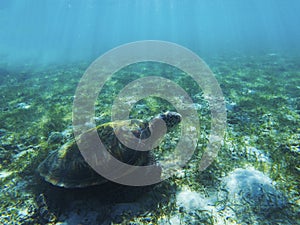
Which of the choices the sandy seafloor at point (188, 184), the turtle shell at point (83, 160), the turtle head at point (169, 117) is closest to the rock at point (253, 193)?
the sandy seafloor at point (188, 184)

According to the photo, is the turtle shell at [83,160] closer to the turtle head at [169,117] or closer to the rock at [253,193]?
the turtle head at [169,117]

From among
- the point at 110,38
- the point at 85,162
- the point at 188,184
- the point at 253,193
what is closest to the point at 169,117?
the point at 188,184

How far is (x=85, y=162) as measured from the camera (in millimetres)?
3684

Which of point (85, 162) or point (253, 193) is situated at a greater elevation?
point (85, 162)

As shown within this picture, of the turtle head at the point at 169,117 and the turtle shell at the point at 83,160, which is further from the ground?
the turtle head at the point at 169,117

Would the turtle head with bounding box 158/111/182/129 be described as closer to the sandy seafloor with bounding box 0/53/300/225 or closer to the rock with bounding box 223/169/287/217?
the sandy seafloor with bounding box 0/53/300/225

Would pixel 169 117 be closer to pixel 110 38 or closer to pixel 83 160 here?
pixel 83 160

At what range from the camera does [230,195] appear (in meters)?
3.80

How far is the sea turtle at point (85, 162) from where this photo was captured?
3.60m

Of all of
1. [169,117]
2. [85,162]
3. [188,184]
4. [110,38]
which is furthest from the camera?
[110,38]

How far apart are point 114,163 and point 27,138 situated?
4.45 metres

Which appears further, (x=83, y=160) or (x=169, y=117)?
(x=169, y=117)

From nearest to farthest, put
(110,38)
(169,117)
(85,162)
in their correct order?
(85,162)
(169,117)
(110,38)

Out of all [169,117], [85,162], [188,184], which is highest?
[169,117]
